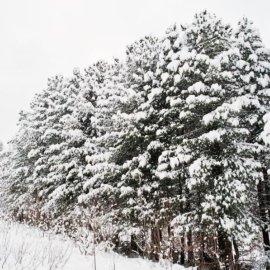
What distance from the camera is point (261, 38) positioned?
18562 mm

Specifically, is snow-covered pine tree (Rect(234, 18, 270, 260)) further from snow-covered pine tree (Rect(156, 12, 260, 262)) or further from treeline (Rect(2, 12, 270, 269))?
snow-covered pine tree (Rect(156, 12, 260, 262))

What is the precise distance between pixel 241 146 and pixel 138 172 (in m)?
5.03

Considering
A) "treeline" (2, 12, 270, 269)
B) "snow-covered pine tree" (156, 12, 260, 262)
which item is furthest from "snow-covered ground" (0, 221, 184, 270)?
"snow-covered pine tree" (156, 12, 260, 262)

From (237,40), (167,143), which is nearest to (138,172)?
(167,143)

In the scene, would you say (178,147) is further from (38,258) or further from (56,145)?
(38,258)

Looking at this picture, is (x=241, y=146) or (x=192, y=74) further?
(x=192, y=74)

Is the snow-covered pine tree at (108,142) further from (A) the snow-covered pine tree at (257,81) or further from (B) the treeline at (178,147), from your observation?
(A) the snow-covered pine tree at (257,81)

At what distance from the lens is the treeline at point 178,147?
15.0 metres

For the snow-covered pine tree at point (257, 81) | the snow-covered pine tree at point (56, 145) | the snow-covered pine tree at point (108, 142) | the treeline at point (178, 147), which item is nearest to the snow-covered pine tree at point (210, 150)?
the treeline at point (178, 147)

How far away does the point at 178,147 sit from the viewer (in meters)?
16.5

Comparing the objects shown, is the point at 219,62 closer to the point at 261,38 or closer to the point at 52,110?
the point at 261,38

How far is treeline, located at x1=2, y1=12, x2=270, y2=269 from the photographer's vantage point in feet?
49.1

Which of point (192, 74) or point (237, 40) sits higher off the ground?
point (237, 40)

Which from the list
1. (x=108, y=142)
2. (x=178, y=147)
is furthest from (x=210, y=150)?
(x=108, y=142)
